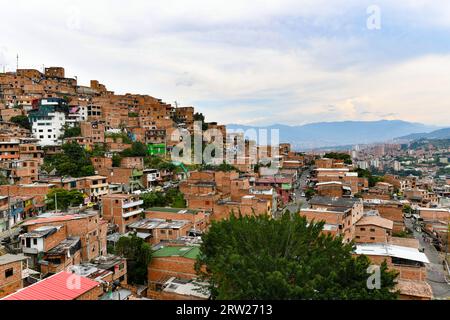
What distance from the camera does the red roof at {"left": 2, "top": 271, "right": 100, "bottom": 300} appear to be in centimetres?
749

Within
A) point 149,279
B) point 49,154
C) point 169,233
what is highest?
point 49,154

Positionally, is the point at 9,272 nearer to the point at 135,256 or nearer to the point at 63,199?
the point at 135,256

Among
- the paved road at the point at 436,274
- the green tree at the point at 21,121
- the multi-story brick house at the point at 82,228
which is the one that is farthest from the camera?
the green tree at the point at 21,121

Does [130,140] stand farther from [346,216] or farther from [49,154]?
[346,216]

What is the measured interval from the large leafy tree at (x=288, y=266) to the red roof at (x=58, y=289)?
3.39 meters

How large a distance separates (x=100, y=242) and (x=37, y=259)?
2.57 metres

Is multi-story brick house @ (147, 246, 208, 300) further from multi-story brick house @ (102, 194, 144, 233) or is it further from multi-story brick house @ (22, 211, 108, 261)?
multi-story brick house @ (102, 194, 144, 233)

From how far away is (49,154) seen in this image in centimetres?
2808

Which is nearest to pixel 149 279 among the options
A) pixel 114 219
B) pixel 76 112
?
pixel 114 219

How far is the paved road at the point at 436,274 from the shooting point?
44.7ft

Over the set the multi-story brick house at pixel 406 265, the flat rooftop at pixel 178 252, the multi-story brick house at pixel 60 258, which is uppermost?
the multi-story brick house at pixel 60 258

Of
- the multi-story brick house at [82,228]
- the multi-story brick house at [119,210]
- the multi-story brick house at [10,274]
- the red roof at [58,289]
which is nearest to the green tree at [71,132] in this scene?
the multi-story brick house at [119,210]

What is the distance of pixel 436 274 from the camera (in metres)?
15.8

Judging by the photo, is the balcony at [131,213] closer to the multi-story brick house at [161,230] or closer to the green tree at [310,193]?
the multi-story brick house at [161,230]
